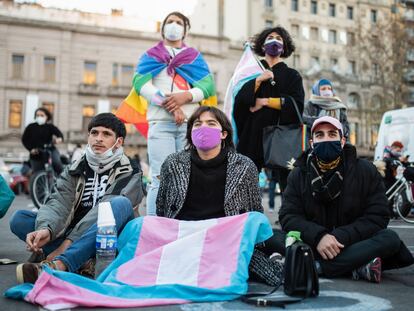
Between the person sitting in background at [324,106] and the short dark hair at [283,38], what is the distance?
830 mm

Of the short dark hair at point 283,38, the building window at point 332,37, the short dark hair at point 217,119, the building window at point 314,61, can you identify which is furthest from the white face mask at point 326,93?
the building window at point 332,37

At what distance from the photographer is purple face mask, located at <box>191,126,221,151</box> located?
392 centimetres

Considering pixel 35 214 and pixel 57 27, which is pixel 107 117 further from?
pixel 57 27

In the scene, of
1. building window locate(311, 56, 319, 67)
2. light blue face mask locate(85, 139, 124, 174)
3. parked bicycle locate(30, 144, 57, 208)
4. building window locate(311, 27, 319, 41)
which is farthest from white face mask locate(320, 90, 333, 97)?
building window locate(311, 27, 319, 41)

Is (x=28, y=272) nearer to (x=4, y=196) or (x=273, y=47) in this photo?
(x=4, y=196)

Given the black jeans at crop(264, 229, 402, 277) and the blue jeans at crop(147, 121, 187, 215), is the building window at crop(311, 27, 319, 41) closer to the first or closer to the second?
the blue jeans at crop(147, 121, 187, 215)

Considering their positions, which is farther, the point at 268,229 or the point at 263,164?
the point at 263,164

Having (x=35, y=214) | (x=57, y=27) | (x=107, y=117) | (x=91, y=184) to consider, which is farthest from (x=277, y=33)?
(x=57, y=27)

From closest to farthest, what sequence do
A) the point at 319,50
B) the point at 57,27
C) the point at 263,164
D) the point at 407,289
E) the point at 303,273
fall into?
the point at 303,273
the point at 407,289
the point at 263,164
the point at 57,27
the point at 319,50

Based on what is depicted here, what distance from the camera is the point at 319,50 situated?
49.7m

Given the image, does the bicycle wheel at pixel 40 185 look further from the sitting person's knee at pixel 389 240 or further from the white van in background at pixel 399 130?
the white van in background at pixel 399 130

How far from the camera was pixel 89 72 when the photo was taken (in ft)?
127

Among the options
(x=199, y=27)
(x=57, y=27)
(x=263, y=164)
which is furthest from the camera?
(x=199, y=27)

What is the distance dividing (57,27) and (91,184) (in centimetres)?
3547
